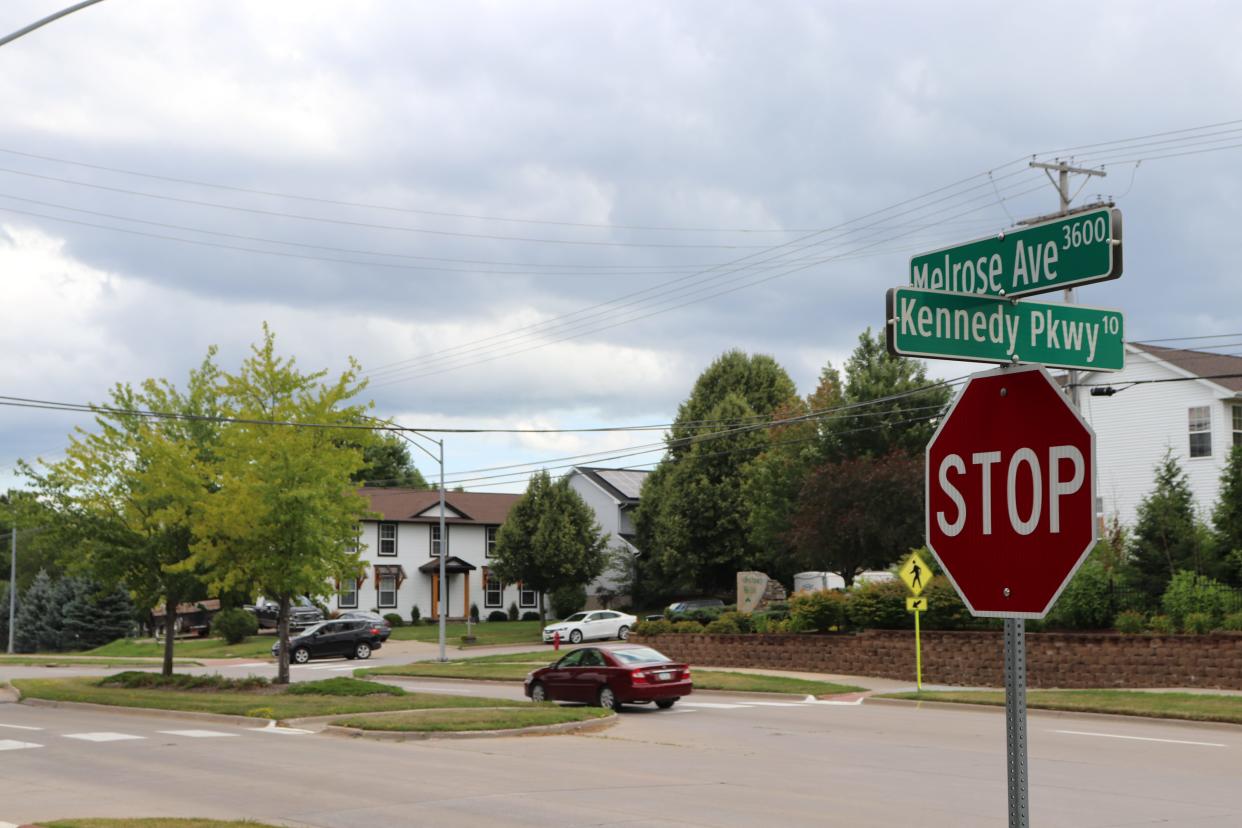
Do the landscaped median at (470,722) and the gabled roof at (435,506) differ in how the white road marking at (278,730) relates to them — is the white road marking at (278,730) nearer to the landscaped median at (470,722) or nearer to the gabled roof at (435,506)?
the landscaped median at (470,722)

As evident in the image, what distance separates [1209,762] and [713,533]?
147ft

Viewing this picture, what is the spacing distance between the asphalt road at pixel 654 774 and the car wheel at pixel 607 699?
7.32 feet

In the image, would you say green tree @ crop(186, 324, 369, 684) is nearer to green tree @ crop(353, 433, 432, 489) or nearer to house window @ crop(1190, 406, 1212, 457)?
house window @ crop(1190, 406, 1212, 457)

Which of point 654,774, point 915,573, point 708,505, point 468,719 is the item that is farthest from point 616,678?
point 708,505

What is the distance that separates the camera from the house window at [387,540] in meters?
72.3

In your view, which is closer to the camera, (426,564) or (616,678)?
(616,678)

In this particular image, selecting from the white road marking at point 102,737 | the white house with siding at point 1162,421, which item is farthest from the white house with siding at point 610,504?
the white road marking at point 102,737

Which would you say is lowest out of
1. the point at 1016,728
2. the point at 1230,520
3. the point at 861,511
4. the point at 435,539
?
the point at 1016,728

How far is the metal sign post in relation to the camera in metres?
4.09

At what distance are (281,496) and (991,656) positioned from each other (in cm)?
1744

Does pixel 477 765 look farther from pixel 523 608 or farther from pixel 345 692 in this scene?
pixel 523 608

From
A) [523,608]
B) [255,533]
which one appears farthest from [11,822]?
[523,608]

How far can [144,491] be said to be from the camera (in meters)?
31.8

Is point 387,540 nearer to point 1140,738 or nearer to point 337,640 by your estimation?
point 337,640
